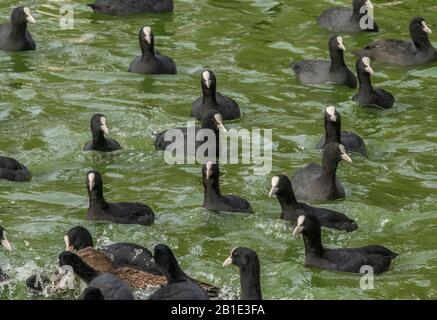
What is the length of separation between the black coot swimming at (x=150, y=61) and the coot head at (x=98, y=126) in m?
3.95

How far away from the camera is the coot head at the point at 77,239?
1744 cm

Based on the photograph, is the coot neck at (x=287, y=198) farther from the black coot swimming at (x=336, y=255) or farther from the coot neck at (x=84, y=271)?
the coot neck at (x=84, y=271)

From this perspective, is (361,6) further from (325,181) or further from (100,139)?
(325,181)

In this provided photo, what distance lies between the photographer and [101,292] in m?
15.5

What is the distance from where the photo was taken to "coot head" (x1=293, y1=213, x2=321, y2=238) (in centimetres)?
1767

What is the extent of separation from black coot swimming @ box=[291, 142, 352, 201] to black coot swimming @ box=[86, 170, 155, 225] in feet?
7.34

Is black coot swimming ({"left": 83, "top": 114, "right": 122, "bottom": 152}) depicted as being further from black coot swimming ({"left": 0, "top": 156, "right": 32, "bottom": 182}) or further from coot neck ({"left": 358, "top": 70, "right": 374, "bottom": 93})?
coot neck ({"left": 358, "top": 70, "right": 374, "bottom": 93})

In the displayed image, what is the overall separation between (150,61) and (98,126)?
440 cm

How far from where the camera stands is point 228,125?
23281mm

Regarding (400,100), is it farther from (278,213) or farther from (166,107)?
(278,213)

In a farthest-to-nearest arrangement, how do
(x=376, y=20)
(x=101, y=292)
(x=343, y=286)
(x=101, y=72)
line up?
(x=376, y=20)
(x=101, y=72)
(x=343, y=286)
(x=101, y=292)

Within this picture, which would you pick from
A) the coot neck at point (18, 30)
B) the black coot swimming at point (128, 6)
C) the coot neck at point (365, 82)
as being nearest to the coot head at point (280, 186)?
the coot neck at point (365, 82)

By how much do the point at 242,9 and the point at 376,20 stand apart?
100 inches

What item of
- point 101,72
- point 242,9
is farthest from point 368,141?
point 242,9
